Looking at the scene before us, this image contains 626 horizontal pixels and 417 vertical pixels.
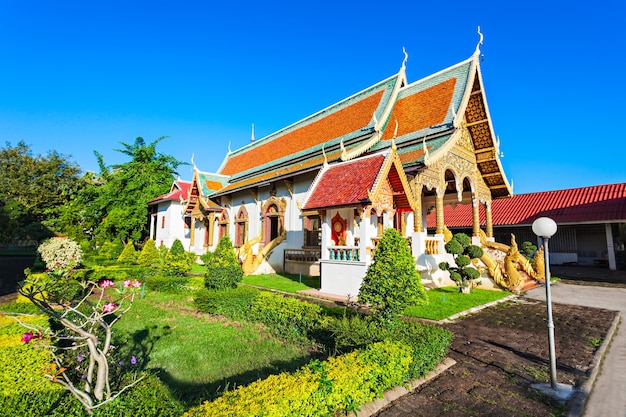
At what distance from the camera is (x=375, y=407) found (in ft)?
11.8

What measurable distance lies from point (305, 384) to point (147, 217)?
100 ft

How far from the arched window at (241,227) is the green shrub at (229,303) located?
35.0 ft

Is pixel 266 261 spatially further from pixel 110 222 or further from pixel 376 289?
pixel 110 222

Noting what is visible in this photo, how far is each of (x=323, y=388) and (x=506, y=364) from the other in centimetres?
337

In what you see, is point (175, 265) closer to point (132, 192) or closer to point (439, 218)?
point (439, 218)

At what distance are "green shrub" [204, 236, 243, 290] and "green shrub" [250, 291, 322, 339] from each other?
5.32ft

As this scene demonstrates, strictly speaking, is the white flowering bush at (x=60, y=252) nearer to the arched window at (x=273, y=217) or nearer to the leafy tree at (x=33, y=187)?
the arched window at (x=273, y=217)

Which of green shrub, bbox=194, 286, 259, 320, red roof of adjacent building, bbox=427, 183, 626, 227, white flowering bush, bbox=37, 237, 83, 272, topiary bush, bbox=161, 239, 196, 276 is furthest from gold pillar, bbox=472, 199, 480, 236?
white flowering bush, bbox=37, 237, 83, 272

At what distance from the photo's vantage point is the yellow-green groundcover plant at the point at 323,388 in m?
2.78

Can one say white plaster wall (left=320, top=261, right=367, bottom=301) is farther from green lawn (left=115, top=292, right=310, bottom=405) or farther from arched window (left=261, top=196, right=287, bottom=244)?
arched window (left=261, top=196, right=287, bottom=244)

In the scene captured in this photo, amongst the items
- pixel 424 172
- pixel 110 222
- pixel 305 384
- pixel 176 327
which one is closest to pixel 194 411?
pixel 305 384

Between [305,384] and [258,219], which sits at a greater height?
[258,219]

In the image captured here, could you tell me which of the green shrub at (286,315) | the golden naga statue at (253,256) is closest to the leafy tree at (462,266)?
the green shrub at (286,315)

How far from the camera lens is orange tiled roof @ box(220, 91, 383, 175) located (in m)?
16.7
